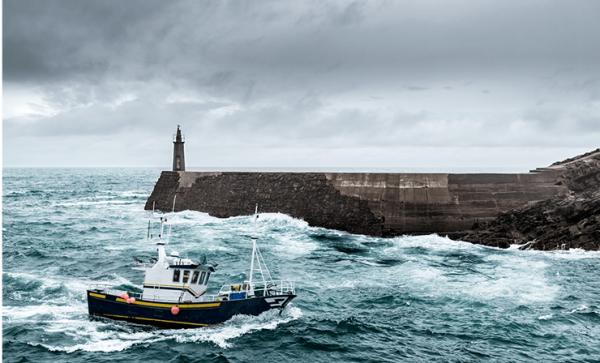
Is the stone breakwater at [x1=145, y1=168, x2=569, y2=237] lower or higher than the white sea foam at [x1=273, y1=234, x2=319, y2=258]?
higher

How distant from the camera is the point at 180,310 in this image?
19.0 meters

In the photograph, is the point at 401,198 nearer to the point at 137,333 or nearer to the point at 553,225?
the point at 553,225

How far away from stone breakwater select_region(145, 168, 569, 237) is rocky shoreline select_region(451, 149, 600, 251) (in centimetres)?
68

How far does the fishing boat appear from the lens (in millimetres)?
19141

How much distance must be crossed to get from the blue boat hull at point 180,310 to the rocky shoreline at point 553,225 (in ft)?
67.4

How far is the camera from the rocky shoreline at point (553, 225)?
33156 millimetres

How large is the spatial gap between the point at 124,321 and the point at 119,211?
138 ft

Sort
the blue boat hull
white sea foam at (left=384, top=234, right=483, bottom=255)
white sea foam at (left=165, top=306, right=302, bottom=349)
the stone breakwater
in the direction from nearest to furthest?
white sea foam at (left=165, top=306, right=302, bottom=349)
the blue boat hull
white sea foam at (left=384, top=234, right=483, bottom=255)
the stone breakwater

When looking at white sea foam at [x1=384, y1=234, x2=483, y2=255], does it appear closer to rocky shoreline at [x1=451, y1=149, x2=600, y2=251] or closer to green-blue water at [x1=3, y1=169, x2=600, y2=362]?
green-blue water at [x1=3, y1=169, x2=600, y2=362]

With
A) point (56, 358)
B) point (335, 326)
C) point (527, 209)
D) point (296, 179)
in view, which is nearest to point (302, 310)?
point (335, 326)

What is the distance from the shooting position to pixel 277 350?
683 inches

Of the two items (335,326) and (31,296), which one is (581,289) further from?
(31,296)

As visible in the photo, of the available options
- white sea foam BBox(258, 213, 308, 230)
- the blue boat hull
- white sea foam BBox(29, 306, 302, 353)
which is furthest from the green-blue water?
white sea foam BBox(258, 213, 308, 230)

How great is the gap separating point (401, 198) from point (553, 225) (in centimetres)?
1017
